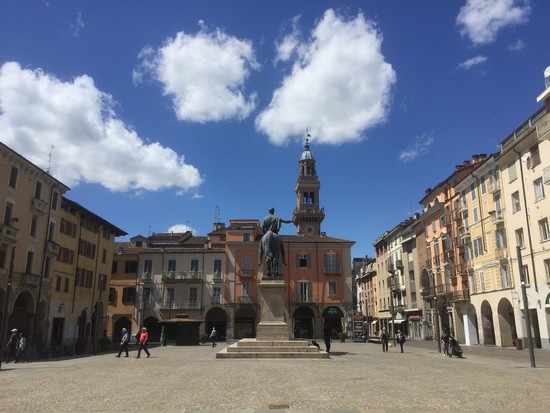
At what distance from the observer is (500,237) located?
37.2 metres

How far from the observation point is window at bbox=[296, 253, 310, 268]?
2314 inches

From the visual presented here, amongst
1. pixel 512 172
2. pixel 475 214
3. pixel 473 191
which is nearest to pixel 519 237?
pixel 512 172

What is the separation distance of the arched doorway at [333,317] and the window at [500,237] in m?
23.7

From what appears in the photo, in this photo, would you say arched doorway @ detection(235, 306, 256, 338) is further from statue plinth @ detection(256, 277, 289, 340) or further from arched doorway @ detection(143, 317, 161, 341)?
statue plinth @ detection(256, 277, 289, 340)

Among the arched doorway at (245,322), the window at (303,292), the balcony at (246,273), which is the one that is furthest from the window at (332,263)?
the arched doorway at (245,322)

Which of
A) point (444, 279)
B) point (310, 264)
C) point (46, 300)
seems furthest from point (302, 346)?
point (310, 264)

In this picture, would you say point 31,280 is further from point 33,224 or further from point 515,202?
point 515,202

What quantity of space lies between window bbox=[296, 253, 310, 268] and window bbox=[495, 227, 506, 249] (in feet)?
84.4

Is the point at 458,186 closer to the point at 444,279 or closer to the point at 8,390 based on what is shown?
the point at 444,279

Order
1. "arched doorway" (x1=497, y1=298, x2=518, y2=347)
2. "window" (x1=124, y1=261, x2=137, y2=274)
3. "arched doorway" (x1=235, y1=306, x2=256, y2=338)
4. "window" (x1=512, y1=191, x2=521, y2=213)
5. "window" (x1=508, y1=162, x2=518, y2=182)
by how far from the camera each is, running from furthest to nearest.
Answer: "window" (x1=124, y1=261, x2=137, y2=274) < "arched doorway" (x1=235, y1=306, x2=256, y2=338) < "arched doorway" (x1=497, y1=298, x2=518, y2=347) < "window" (x1=508, y1=162, x2=518, y2=182) < "window" (x1=512, y1=191, x2=521, y2=213)

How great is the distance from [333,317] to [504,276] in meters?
24.2

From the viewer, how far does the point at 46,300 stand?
36688 mm

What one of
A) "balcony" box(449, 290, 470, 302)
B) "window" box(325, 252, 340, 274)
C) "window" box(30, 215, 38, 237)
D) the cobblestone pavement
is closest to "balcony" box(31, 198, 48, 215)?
"window" box(30, 215, 38, 237)

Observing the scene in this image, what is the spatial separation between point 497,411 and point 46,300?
3570 centimetres
